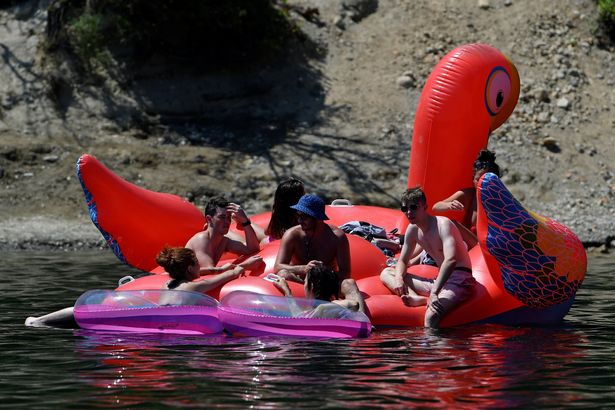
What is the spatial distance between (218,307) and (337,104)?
10.9m

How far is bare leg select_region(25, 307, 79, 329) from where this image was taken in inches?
360

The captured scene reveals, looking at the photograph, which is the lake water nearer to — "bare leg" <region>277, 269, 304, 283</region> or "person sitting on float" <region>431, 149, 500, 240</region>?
"bare leg" <region>277, 269, 304, 283</region>

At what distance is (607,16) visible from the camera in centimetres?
2027

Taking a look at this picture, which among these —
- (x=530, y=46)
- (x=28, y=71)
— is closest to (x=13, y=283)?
(x=28, y=71)

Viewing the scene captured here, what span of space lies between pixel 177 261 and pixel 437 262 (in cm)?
203

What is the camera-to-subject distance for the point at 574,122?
1869 cm

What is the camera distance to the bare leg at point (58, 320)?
9.14 meters

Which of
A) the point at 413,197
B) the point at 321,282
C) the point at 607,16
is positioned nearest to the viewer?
the point at 321,282

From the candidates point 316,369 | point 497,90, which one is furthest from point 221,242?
point 497,90

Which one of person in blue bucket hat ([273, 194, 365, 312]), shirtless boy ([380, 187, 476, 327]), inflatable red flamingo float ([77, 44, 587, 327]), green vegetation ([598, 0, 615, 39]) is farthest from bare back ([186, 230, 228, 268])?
green vegetation ([598, 0, 615, 39])

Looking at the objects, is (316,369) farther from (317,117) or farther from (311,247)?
(317,117)

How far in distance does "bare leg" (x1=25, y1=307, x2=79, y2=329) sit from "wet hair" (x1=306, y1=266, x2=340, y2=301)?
1956 millimetres

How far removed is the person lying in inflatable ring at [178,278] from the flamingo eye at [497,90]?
316 cm

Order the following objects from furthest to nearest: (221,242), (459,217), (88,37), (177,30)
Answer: (177,30) → (88,37) → (459,217) → (221,242)
